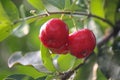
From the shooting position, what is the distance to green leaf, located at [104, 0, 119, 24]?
1852 millimetres

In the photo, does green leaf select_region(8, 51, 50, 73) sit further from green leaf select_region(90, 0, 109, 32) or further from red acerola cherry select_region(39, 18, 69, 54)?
green leaf select_region(90, 0, 109, 32)

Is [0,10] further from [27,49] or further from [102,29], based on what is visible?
[27,49]

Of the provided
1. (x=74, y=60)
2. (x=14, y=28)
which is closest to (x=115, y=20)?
(x=74, y=60)

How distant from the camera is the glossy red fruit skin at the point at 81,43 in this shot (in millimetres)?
1533

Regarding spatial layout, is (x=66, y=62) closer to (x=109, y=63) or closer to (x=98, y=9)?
(x=109, y=63)

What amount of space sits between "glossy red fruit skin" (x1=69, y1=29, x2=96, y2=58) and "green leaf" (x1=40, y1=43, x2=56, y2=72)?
0.27ft

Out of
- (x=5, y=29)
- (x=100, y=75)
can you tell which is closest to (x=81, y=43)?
(x=100, y=75)

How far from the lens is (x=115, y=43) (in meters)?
1.81

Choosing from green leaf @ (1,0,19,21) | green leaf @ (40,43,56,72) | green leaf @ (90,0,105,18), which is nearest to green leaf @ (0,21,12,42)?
green leaf @ (1,0,19,21)

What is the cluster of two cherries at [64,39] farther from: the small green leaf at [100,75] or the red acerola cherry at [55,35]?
the small green leaf at [100,75]

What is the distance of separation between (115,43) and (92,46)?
279mm

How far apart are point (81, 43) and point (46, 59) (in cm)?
13

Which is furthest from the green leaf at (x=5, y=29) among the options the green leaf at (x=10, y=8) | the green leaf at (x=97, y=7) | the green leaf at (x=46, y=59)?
the green leaf at (x=97, y=7)

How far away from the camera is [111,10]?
6.15 ft
